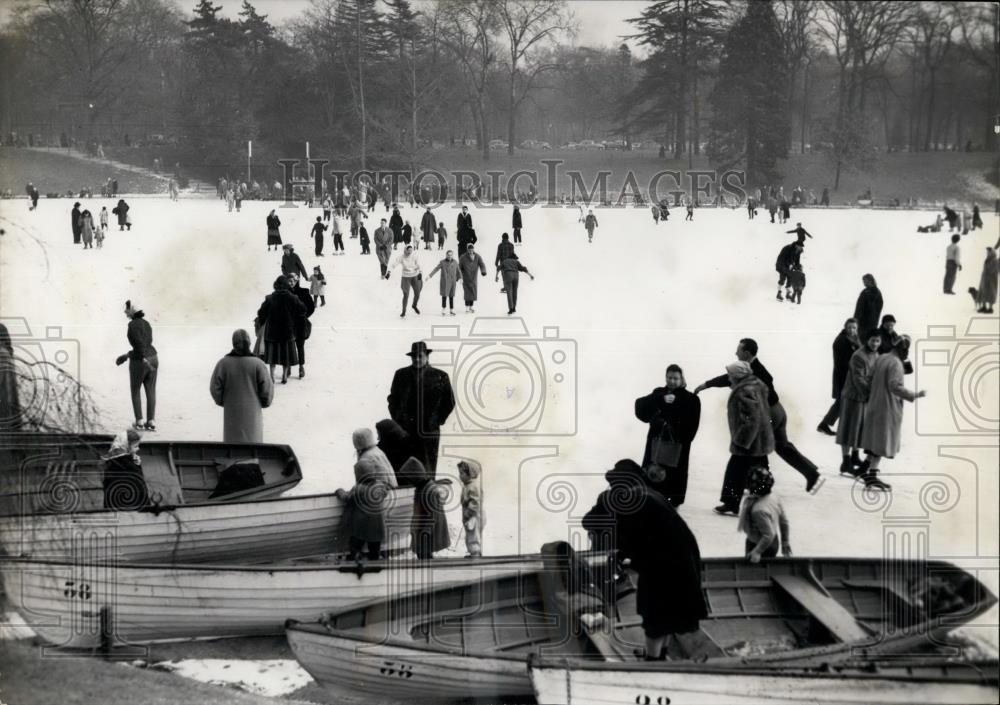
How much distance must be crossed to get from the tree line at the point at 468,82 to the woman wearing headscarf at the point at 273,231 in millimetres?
853

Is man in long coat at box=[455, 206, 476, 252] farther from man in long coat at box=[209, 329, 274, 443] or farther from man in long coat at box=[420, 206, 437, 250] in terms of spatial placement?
man in long coat at box=[209, 329, 274, 443]

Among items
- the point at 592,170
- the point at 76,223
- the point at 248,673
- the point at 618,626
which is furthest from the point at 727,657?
the point at 76,223

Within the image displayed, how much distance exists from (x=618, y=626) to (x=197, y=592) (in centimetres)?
320

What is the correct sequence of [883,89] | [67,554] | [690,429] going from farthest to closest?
[883,89] < [690,429] < [67,554]

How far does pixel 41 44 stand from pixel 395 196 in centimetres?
458

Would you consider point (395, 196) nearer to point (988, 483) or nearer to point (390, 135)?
point (390, 135)

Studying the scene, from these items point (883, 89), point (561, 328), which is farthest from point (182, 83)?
point (883, 89)

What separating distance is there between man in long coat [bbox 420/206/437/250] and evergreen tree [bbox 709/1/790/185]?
3684mm

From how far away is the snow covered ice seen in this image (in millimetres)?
11898

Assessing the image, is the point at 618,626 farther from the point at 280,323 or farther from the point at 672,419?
the point at 280,323

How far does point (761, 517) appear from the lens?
9164mm

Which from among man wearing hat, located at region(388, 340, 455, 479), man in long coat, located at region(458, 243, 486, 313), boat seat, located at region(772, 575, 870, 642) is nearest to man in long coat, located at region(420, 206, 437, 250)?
man in long coat, located at region(458, 243, 486, 313)

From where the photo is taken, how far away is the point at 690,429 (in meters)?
10.9

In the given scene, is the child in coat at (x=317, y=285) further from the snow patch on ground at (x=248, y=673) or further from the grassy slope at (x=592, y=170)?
the snow patch on ground at (x=248, y=673)
